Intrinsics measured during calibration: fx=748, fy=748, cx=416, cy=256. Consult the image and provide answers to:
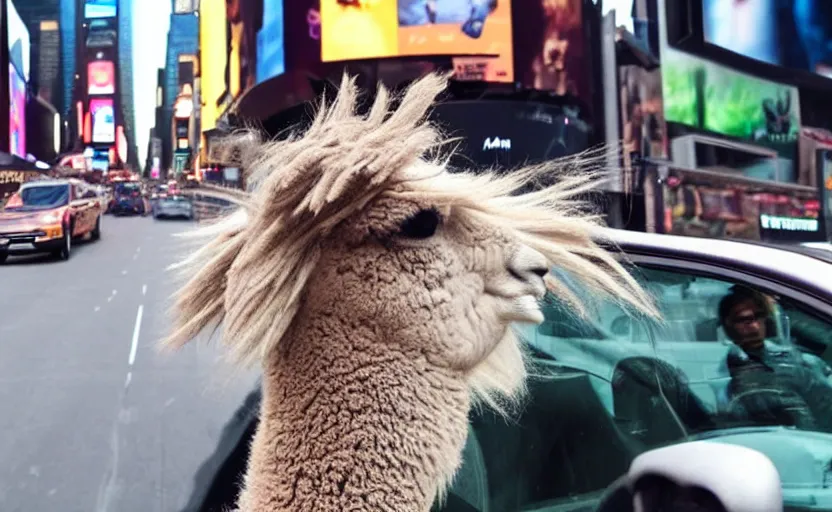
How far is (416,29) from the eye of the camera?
54.0ft

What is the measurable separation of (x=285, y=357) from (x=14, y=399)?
26.7 inches

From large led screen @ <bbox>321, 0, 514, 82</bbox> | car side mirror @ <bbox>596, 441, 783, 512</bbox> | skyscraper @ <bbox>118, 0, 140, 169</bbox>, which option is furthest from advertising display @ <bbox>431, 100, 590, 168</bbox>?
car side mirror @ <bbox>596, 441, 783, 512</bbox>

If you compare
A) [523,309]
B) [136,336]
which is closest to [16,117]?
[136,336]

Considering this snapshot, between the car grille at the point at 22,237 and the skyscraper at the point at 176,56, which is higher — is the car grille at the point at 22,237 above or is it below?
below

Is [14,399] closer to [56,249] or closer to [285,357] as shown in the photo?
[56,249]

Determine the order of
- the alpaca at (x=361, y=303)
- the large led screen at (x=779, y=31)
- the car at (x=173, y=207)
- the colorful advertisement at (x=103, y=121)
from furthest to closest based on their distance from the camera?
the large led screen at (x=779, y=31) < the colorful advertisement at (x=103, y=121) < the car at (x=173, y=207) < the alpaca at (x=361, y=303)

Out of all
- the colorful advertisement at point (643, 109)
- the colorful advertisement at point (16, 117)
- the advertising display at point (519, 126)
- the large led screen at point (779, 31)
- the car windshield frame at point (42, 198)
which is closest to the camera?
the car windshield frame at point (42, 198)

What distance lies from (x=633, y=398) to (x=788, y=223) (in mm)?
14849

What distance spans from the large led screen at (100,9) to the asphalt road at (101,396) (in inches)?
32.8

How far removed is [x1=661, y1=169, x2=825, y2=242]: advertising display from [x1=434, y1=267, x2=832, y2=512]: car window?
13.0 meters

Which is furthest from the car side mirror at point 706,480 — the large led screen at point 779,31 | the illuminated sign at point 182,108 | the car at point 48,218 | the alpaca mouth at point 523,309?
the large led screen at point 779,31

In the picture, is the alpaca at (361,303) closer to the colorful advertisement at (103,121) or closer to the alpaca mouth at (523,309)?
the alpaca mouth at (523,309)

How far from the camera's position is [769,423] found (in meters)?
1.56

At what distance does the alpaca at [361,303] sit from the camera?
0.99m
